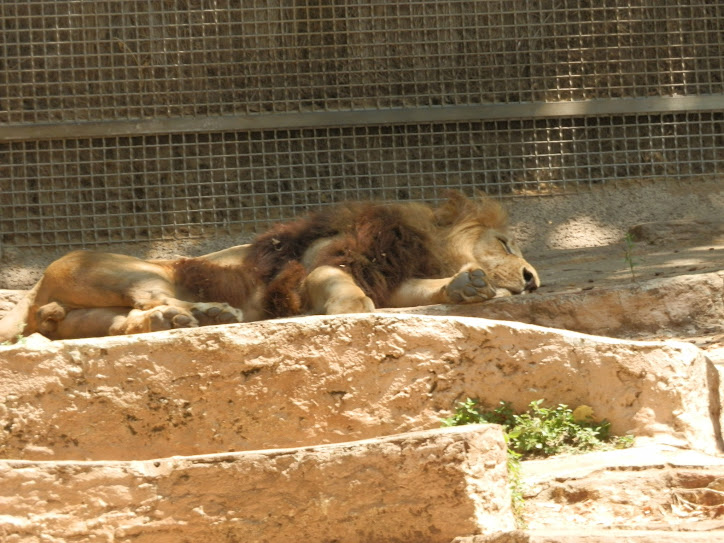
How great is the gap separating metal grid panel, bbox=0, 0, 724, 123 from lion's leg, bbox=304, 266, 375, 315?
7.27 feet

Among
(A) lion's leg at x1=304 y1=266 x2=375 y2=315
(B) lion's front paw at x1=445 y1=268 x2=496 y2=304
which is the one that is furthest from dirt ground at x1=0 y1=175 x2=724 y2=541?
(A) lion's leg at x1=304 y1=266 x2=375 y2=315

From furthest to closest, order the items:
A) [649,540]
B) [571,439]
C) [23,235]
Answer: [23,235] → [571,439] → [649,540]

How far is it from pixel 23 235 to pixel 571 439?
526cm

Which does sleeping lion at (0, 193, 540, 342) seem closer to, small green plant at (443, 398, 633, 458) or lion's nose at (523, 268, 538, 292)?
lion's nose at (523, 268, 538, 292)

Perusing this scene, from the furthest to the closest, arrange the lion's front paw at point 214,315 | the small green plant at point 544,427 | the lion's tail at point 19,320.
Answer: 1. the lion's tail at point 19,320
2. the lion's front paw at point 214,315
3. the small green plant at point 544,427

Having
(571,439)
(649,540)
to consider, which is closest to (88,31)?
(571,439)

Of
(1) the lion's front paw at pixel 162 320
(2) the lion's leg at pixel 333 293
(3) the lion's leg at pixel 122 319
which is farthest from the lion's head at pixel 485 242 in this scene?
(1) the lion's front paw at pixel 162 320

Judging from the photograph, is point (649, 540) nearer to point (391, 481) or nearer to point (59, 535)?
point (391, 481)

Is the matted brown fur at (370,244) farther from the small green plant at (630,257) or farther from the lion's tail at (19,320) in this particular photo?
the lion's tail at (19,320)

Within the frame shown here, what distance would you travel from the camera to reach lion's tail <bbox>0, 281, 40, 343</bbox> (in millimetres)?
6422

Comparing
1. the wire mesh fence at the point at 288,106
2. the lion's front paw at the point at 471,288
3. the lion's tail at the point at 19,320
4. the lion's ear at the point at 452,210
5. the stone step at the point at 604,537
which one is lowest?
the lion's tail at the point at 19,320

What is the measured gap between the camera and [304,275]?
6.74 meters

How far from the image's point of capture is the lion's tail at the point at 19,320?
642cm

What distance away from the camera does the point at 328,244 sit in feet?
22.4
